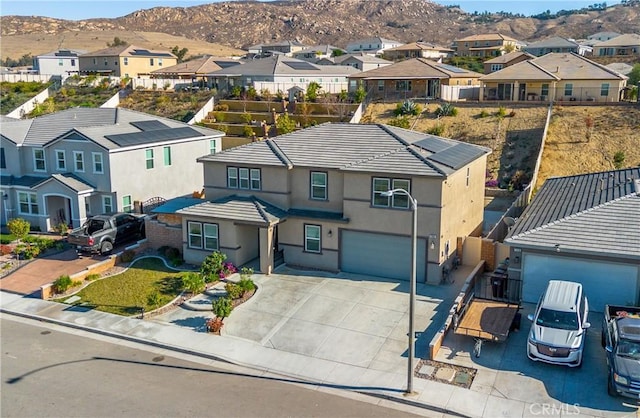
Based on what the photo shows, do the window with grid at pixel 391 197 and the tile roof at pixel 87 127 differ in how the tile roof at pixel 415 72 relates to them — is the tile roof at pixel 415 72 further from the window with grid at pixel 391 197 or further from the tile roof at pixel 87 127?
the window with grid at pixel 391 197

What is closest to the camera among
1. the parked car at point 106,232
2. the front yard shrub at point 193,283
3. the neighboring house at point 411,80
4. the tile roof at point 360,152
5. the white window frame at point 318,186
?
the front yard shrub at point 193,283

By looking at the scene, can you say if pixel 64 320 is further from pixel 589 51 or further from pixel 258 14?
pixel 258 14

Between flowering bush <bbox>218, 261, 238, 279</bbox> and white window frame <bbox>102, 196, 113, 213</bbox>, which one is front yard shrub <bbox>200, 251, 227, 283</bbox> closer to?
flowering bush <bbox>218, 261, 238, 279</bbox>

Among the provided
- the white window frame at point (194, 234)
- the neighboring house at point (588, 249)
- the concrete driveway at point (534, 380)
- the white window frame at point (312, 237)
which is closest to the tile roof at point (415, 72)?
Answer: the white window frame at point (312, 237)

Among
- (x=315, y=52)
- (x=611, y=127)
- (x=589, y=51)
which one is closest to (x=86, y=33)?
(x=315, y=52)

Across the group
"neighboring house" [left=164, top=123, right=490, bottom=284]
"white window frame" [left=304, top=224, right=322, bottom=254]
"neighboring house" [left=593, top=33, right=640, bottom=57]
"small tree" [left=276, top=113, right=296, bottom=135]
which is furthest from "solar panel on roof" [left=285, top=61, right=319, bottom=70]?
"neighboring house" [left=593, top=33, right=640, bottom=57]

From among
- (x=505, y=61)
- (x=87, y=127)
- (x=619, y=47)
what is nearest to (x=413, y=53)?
(x=505, y=61)
